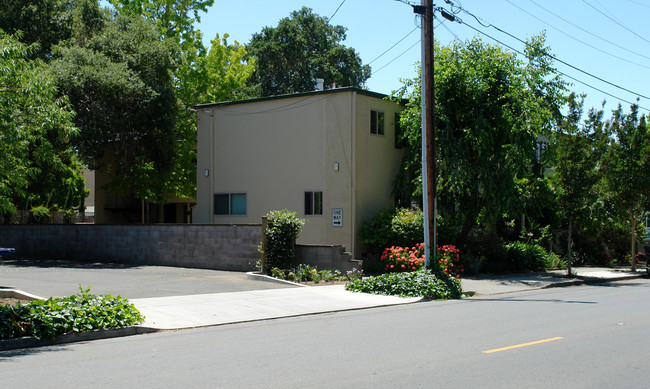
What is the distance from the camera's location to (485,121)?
21531 millimetres

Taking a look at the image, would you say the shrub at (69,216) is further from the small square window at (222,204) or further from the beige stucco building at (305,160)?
the small square window at (222,204)

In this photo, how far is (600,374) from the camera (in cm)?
744

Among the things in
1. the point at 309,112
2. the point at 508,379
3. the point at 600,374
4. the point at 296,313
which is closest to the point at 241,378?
the point at 508,379

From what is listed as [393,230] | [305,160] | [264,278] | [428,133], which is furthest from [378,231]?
[428,133]

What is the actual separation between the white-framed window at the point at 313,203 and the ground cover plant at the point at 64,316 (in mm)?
12458

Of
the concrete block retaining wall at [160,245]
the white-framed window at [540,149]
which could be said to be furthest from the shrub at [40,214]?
the white-framed window at [540,149]

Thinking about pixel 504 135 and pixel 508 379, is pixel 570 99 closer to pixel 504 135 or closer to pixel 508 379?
pixel 504 135

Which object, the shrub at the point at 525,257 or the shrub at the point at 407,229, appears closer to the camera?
the shrub at the point at 407,229

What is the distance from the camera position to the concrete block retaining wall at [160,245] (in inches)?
821

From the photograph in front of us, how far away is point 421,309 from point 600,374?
22.5ft

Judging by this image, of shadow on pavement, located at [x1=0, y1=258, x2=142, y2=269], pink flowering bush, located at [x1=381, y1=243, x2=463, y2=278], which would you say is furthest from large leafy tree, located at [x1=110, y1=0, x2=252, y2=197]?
pink flowering bush, located at [x1=381, y1=243, x2=463, y2=278]

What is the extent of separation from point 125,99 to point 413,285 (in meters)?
15.7

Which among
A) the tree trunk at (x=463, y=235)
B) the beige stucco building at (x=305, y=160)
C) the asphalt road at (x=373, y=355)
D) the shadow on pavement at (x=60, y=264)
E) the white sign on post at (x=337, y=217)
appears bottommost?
the asphalt road at (x=373, y=355)

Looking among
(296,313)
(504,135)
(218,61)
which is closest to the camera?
(296,313)
